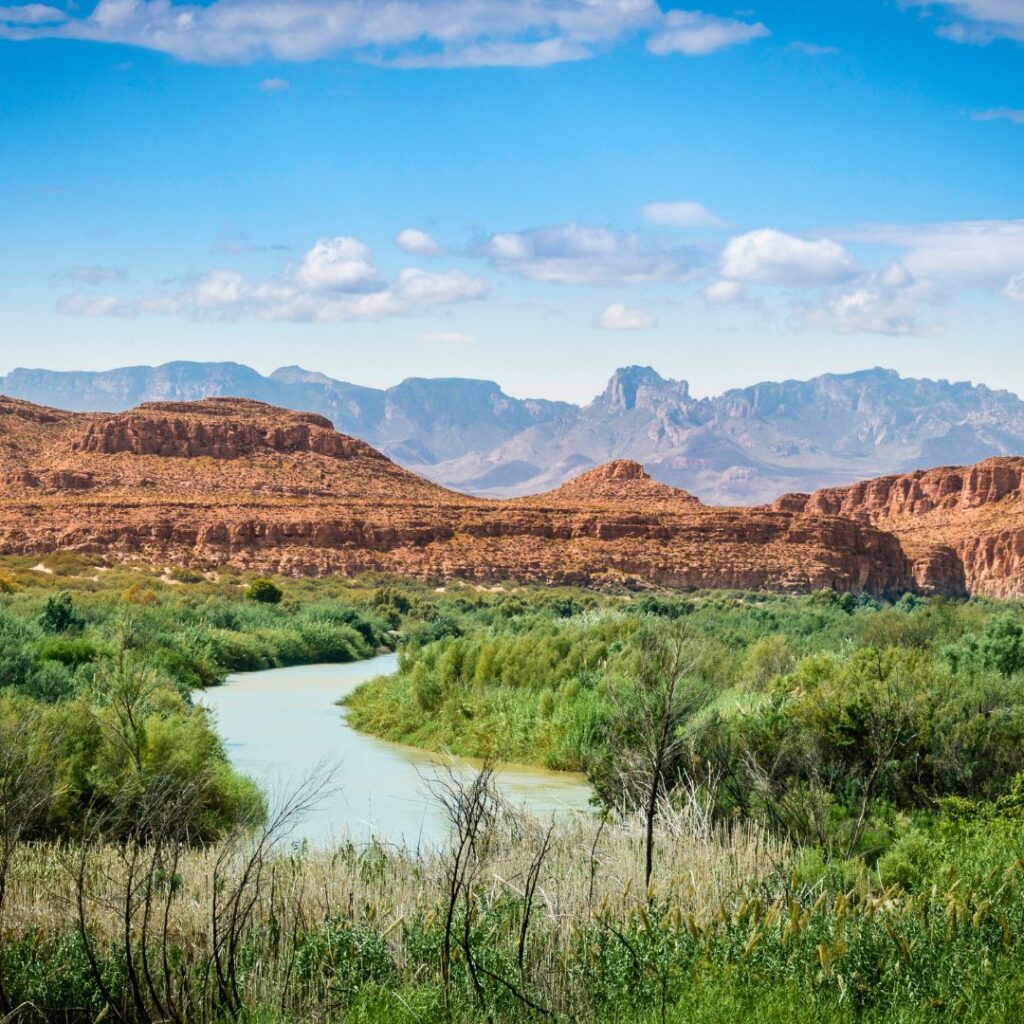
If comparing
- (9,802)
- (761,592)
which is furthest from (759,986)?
(761,592)

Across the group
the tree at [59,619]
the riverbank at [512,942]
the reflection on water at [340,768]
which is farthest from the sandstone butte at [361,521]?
the riverbank at [512,942]

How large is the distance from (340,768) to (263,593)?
33954mm

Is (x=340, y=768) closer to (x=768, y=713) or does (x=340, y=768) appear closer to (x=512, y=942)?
(x=768, y=713)

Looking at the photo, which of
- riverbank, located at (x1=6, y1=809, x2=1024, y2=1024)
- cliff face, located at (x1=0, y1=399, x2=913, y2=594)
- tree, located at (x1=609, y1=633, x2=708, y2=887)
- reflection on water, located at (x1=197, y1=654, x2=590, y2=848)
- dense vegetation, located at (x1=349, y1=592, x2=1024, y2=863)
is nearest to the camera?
riverbank, located at (x1=6, y1=809, x2=1024, y2=1024)

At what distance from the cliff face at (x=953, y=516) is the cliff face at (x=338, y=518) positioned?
7.69 m

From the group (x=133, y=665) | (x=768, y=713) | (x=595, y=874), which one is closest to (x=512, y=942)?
(x=595, y=874)

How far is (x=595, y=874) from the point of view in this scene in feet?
34.8

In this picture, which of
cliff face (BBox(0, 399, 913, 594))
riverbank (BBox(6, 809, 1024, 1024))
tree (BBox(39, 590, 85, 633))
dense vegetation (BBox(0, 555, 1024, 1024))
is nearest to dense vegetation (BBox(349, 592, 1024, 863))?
dense vegetation (BBox(0, 555, 1024, 1024))

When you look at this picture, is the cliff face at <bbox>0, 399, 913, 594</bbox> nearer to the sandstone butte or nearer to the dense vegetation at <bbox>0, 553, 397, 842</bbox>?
the sandstone butte

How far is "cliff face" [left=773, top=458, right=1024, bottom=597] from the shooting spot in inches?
4085

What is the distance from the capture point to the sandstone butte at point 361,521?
72.9 meters

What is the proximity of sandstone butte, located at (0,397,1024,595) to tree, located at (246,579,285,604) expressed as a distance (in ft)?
51.7

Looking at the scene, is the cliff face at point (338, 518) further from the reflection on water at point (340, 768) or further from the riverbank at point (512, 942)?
the riverbank at point (512, 942)

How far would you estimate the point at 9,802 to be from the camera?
28.3ft
